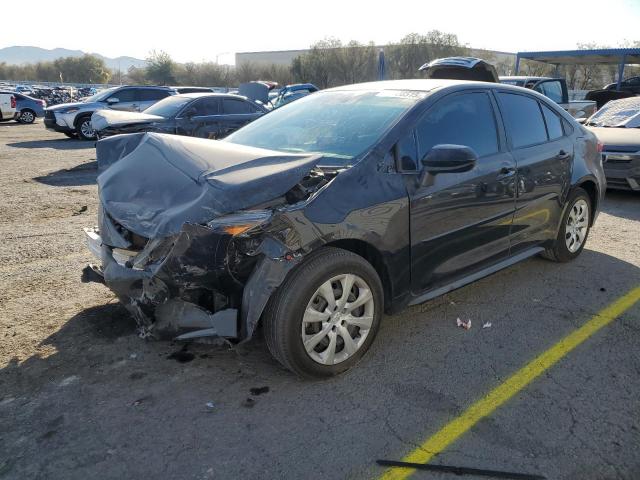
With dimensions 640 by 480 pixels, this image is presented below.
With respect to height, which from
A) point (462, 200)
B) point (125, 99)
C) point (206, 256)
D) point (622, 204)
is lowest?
point (622, 204)

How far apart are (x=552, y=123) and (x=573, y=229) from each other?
43.6 inches

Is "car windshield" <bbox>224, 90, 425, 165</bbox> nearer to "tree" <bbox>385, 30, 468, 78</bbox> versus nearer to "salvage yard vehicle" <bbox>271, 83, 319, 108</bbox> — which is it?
"salvage yard vehicle" <bbox>271, 83, 319, 108</bbox>

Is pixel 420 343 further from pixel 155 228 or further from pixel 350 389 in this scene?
pixel 155 228

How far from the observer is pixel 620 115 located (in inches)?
376

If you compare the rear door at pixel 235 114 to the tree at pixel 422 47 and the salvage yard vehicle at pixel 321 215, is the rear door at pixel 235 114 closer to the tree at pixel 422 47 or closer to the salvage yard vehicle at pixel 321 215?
the salvage yard vehicle at pixel 321 215

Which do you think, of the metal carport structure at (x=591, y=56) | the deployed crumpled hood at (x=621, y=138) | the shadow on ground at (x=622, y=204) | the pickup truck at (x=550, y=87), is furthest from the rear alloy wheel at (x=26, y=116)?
the shadow on ground at (x=622, y=204)

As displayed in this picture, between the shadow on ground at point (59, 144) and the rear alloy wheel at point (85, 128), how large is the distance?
0.29m

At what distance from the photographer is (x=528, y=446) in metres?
2.61

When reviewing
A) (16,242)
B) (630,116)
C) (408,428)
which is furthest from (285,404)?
(630,116)

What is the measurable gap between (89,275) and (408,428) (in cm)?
232

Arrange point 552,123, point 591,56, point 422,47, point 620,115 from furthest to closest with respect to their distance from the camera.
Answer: point 422,47
point 591,56
point 620,115
point 552,123

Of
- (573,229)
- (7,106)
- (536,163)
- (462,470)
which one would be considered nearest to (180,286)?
(462,470)

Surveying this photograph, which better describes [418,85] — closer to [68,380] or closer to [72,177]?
[68,380]

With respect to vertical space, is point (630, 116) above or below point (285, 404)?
above
